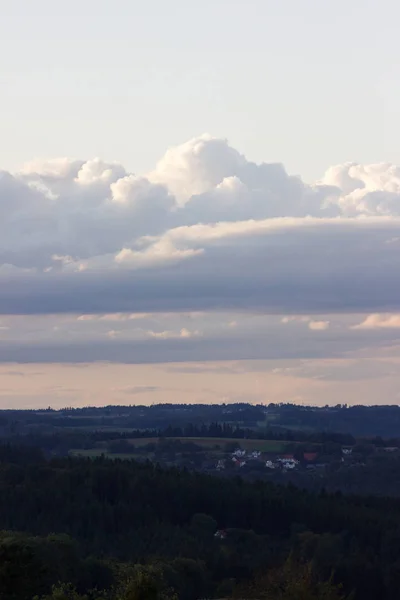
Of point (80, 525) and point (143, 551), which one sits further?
point (80, 525)

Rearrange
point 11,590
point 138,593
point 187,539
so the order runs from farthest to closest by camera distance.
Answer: point 187,539, point 11,590, point 138,593

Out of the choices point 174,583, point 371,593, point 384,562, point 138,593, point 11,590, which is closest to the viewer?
point 138,593

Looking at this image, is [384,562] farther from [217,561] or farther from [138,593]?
[138,593]

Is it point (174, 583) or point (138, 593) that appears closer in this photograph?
point (138, 593)

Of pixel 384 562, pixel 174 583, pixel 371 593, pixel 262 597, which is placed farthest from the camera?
pixel 384 562

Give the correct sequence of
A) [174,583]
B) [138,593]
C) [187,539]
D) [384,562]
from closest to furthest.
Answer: [138,593] < [174,583] < [384,562] < [187,539]

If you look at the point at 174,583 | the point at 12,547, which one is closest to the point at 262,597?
the point at 12,547

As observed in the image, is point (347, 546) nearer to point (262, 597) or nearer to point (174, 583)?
point (174, 583)

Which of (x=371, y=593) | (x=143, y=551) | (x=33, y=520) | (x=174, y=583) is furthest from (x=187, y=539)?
(x=174, y=583)
